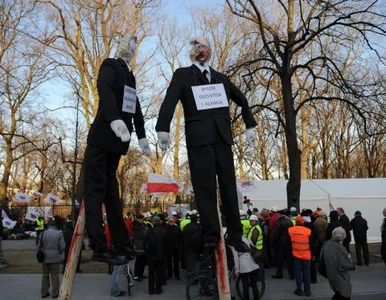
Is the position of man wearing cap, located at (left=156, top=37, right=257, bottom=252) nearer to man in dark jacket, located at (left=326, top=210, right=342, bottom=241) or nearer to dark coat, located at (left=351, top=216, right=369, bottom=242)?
man in dark jacket, located at (left=326, top=210, right=342, bottom=241)

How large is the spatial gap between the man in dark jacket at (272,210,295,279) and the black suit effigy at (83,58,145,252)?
9472 mm

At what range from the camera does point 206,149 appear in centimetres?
315

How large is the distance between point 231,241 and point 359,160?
152 feet

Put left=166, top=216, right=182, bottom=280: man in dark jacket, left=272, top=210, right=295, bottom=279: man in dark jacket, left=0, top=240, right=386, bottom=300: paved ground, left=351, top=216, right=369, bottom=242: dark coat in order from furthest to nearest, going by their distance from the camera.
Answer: left=351, top=216, right=369, bottom=242: dark coat → left=166, top=216, right=182, bottom=280: man in dark jacket → left=272, top=210, right=295, bottom=279: man in dark jacket → left=0, top=240, right=386, bottom=300: paved ground

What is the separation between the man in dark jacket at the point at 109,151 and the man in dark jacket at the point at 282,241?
9418 mm

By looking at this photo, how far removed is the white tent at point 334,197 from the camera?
63.1 ft

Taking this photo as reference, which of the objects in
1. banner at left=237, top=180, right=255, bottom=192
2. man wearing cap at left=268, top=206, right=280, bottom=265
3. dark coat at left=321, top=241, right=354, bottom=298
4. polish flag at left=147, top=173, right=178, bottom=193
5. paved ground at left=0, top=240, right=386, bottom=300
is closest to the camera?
dark coat at left=321, top=241, right=354, bottom=298

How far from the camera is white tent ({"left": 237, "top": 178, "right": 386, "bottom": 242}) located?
19.2 m

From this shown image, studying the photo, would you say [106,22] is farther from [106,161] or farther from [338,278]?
[106,161]

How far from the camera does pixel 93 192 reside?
10.2 ft

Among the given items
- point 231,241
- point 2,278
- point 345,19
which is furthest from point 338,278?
point 2,278

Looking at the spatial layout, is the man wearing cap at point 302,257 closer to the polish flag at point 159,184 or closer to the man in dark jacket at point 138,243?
the man in dark jacket at point 138,243

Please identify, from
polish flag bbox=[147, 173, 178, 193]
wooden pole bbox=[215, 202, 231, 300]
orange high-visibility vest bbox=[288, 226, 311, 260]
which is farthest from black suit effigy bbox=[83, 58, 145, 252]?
polish flag bbox=[147, 173, 178, 193]

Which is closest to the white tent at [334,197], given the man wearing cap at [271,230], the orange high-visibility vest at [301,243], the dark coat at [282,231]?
the man wearing cap at [271,230]
